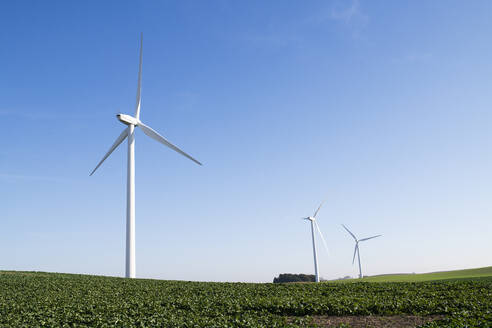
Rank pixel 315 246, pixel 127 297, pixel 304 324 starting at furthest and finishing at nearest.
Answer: pixel 315 246
pixel 127 297
pixel 304 324

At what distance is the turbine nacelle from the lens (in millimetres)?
54188

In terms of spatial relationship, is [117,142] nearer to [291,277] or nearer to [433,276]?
[433,276]

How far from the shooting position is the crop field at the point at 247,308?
792 inches

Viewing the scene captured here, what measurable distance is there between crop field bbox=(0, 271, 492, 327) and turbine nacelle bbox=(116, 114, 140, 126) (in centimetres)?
2747

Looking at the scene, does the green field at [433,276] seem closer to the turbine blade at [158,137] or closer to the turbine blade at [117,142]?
the turbine blade at [158,137]

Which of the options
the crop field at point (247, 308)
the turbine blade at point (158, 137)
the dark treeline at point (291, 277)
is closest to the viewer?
the crop field at point (247, 308)

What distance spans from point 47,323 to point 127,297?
27.3 ft

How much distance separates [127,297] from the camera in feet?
95.1

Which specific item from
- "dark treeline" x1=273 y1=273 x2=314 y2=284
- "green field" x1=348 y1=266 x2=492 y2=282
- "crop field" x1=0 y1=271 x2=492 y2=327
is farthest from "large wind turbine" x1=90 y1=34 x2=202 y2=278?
"dark treeline" x1=273 y1=273 x2=314 y2=284

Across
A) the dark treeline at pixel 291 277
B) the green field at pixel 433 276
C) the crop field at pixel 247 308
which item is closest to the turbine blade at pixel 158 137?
the crop field at pixel 247 308

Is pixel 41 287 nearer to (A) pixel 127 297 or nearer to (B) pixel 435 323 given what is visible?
(A) pixel 127 297

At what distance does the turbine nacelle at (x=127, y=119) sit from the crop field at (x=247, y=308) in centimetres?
2747

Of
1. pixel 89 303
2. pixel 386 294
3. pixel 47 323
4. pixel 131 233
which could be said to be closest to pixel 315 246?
pixel 131 233

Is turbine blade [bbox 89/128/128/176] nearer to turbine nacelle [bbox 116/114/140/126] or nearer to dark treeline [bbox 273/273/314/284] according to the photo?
turbine nacelle [bbox 116/114/140/126]
